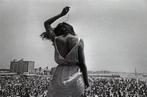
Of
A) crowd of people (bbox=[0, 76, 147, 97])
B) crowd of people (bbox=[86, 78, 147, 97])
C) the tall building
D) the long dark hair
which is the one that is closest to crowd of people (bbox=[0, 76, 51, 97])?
crowd of people (bbox=[0, 76, 147, 97])

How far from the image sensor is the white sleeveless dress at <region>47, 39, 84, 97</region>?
3.04ft

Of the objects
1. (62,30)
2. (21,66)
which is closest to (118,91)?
(62,30)

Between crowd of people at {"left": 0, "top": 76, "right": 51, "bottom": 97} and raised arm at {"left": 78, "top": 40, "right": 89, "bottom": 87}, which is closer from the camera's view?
raised arm at {"left": 78, "top": 40, "right": 89, "bottom": 87}

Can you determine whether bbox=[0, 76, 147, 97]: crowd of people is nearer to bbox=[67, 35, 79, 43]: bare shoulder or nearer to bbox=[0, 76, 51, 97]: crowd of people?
bbox=[0, 76, 51, 97]: crowd of people

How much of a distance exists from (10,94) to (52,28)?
397 inches

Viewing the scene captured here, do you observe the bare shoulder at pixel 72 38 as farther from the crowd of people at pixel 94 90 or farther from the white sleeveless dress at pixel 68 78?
the crowd of people at pixel 94 90

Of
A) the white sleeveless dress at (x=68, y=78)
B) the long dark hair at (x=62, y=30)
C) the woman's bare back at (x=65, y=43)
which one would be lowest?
the white sleeveless dress at (x=68, y=78)

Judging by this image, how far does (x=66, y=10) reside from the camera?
38.1 inches

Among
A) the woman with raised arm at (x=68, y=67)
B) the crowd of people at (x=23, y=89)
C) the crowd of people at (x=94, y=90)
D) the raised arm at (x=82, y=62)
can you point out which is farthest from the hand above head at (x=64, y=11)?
the crowd of people at (x=23, y=89)

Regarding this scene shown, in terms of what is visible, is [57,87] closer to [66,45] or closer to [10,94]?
[66,45]

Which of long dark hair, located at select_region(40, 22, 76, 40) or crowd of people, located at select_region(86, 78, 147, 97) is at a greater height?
long dark hair, located at select_region(40, 22, 76, 40)

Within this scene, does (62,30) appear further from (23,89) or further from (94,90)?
(23,89)

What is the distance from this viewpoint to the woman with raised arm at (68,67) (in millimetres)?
929

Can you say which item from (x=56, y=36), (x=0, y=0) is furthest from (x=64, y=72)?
(x=0, y=0)
